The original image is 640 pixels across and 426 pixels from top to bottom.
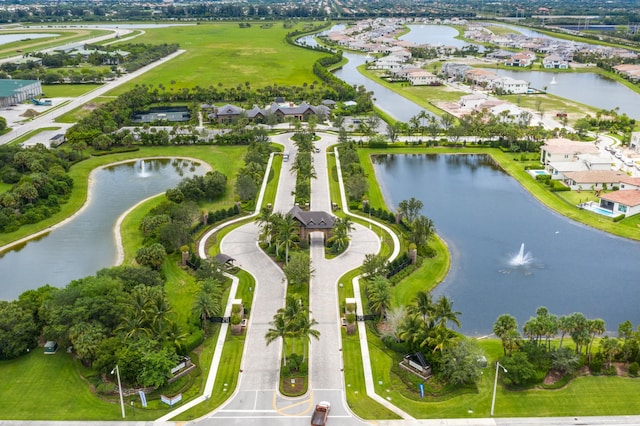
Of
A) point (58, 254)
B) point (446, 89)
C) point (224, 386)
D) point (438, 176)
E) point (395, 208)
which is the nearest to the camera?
point (224, 386)

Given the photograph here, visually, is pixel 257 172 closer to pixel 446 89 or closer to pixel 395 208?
pixel 395 208

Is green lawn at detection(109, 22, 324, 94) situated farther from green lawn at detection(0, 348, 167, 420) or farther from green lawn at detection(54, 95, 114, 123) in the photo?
green lawn at detection(0, 348, 167, 420)

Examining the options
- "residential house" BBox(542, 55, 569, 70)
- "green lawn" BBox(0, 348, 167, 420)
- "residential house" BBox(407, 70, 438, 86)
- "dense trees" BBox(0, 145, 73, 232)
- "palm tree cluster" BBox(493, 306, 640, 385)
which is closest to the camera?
"green lawn" BBox(0, 348, 167, 420)

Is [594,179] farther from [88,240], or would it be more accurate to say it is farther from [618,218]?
[88,240]

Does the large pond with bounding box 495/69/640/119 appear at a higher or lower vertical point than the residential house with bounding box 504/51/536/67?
lower

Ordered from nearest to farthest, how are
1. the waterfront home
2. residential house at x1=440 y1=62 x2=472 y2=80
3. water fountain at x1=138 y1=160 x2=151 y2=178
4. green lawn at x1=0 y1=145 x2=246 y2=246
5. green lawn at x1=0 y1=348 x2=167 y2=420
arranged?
green lawn at x1=0 y1=348 x2=167 y2=420 → green lawn at x1=0 y1=145 x2=246 y2=246 → the waterfront home → water fountain at x1=138 y1=160 x2=151 y2=178 → residential house at x1=440 y1=62 x2=472 y2=80

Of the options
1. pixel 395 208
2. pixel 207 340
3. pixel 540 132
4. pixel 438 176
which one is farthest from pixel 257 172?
pixel 540 132

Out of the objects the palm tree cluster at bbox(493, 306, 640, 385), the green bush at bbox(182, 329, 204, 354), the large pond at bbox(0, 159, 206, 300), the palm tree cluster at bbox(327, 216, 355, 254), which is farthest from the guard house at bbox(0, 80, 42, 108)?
the palm tree cluster at bbox(493, 306, 640, 385)
